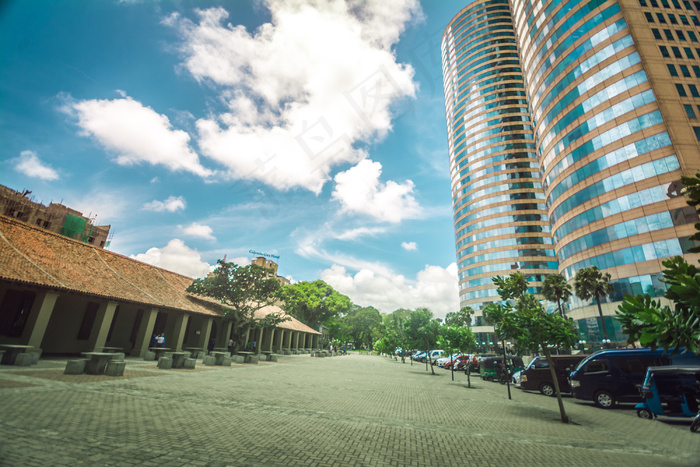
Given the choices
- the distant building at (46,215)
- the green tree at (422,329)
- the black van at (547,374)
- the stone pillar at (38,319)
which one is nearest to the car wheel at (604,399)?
the black van at (547,374)

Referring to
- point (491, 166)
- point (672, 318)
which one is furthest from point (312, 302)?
point (491, 166)

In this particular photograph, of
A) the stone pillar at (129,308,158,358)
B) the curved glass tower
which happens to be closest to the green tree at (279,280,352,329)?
the stone pillar at (129,308,158,358)

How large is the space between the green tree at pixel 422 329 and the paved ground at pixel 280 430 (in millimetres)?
14102

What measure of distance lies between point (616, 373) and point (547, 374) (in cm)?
396

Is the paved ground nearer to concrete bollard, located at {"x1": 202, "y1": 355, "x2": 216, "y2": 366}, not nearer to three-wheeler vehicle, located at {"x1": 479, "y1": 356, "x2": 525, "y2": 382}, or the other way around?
concrete bollard, located at {"x1": 202, "y1": 355, "x2": 216, "y2": 366}

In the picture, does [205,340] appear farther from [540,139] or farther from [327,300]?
[540,139]

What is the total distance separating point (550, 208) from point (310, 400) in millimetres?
52884

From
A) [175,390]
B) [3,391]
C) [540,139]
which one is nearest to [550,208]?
[540,139]

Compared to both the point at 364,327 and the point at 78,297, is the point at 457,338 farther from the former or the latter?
the point at 364,327

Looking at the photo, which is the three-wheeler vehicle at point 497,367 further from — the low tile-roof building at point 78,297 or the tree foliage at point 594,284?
the low tile-roof building at point 78,297

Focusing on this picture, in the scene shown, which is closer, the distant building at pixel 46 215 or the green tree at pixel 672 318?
the green tree at pixel 672 318

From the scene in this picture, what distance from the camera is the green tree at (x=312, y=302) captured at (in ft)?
180

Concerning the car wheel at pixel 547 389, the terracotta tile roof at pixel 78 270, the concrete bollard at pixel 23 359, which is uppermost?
the terracotta tile roof at pixel 78 270

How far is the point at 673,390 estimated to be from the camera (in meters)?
9.91
